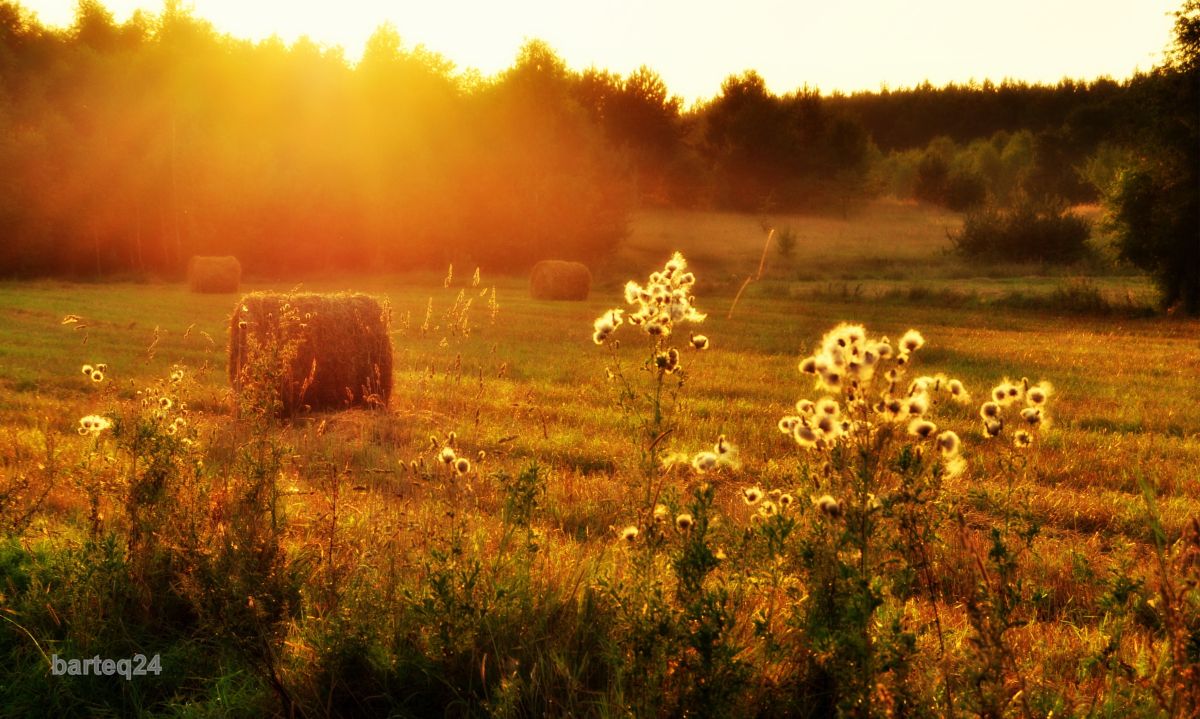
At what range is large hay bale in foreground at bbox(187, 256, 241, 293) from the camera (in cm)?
3077

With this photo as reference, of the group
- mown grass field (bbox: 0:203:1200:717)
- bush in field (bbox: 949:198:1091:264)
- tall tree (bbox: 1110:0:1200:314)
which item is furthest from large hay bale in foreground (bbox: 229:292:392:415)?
bush in field (bbox: 949:198:1091:264)

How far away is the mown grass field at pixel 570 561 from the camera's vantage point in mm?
3305

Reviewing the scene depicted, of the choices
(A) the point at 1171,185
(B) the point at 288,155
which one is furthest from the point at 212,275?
(A) the point at 1171,185

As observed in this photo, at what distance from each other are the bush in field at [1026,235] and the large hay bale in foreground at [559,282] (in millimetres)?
25783

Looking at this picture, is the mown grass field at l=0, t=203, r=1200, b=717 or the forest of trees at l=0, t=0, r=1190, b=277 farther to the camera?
the forest of trees at l=0, t=0, r=1190, b=277

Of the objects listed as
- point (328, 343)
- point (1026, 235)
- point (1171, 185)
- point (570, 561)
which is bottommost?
point (570, 561)

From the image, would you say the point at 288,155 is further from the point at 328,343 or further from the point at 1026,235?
the point at 1026,235

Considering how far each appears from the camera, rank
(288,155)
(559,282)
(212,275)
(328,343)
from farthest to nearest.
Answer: (288,155) → (212,275) → (559,282) → (328,343)

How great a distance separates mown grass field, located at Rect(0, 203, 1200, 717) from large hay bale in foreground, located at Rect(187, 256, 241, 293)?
17752 millimetres

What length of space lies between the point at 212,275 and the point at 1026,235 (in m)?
38.2

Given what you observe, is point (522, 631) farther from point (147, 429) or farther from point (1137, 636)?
point (1137, 636)

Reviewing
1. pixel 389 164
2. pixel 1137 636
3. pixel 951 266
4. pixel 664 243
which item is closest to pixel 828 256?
pixel 951 266

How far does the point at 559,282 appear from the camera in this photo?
1190 inches

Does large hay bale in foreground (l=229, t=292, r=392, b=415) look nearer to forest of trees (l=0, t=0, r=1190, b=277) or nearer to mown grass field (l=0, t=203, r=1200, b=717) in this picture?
mown grass field (l=0, t=203, r=1200, b=717)
